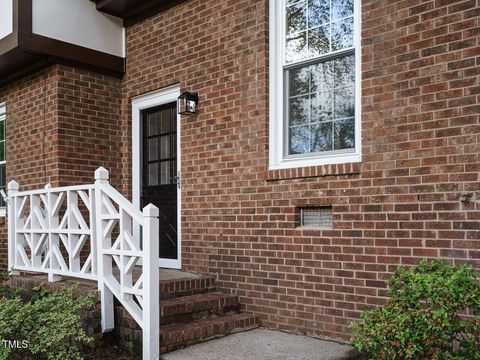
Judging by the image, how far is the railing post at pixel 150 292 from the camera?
4109mm

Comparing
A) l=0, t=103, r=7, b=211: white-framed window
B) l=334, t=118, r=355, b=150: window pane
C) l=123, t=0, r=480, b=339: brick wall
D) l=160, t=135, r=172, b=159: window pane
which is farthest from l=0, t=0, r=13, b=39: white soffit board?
l=334, t=118, r=355, b=150: window pane

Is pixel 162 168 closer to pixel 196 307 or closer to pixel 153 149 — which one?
pixel 153 149

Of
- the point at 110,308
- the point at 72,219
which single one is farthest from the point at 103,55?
the point at 110,308

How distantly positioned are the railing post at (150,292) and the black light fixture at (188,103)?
6.49 feet

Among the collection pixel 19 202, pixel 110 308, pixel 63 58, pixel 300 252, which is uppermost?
pixel 63 58

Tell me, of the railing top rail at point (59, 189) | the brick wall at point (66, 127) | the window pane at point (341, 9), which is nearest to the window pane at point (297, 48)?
the window pane at point (341, 9)

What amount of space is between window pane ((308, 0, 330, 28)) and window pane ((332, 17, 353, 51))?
148 millimetres

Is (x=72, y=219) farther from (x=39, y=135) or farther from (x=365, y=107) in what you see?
(x=365, y=107)

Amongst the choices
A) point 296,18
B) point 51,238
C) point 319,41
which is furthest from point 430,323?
point 51,238

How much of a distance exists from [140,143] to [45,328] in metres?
3.21

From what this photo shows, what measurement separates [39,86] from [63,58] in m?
0.67

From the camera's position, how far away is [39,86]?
6895 millimetres

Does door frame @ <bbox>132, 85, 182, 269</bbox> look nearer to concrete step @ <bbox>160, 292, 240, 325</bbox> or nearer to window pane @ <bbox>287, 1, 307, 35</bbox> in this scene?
concrete step @ <bbox>160, 292, 240, 325</bbox>

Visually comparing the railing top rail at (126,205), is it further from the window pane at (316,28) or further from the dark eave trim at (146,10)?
the dark eave trim at (146,10)
